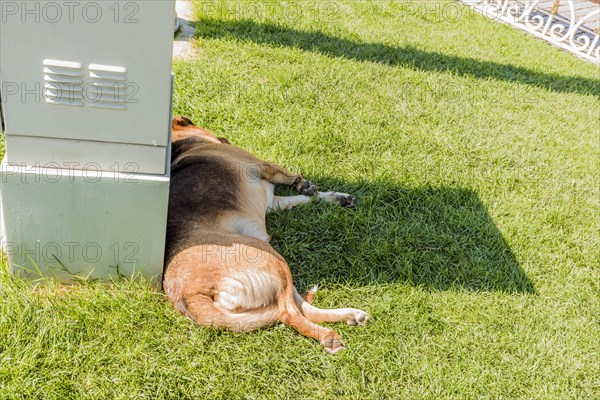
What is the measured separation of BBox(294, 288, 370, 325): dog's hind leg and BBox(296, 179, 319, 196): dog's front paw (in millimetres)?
1221

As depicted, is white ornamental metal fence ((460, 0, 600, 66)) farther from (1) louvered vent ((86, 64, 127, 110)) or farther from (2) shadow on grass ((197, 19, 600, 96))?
(1) louvered vent ((86, 64, 127, 110))

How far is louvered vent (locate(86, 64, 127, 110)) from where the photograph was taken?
104 inches

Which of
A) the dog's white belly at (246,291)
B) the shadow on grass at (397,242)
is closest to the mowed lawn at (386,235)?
the shadow on grass at (397,242)

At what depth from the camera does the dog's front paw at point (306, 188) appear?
177 inches

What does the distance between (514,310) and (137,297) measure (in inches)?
96.4

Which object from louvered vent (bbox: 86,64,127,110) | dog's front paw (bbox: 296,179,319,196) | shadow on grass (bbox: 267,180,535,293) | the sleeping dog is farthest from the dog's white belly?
dog's front paw (bbox: 296,179,319,196)

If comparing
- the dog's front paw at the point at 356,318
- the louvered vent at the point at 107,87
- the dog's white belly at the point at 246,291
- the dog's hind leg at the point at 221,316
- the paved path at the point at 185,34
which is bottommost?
the dog's front paw at the point at 356,318

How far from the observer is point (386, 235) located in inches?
166

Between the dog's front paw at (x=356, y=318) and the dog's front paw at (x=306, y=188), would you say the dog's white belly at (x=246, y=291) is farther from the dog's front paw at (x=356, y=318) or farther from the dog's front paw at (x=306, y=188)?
the dog's front paw at (x=306, y=188)

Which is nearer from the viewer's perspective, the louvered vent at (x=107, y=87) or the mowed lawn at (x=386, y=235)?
the louvered vent at (x=107, y=87)

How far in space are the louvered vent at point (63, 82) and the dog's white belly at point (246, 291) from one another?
1.24 metres

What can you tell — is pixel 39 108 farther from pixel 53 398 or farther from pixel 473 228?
pixel 473 228

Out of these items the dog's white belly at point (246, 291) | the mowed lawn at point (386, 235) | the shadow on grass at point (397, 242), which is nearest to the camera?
the mowed lawn at point (386, 235)

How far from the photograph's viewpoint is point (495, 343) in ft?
11.4
